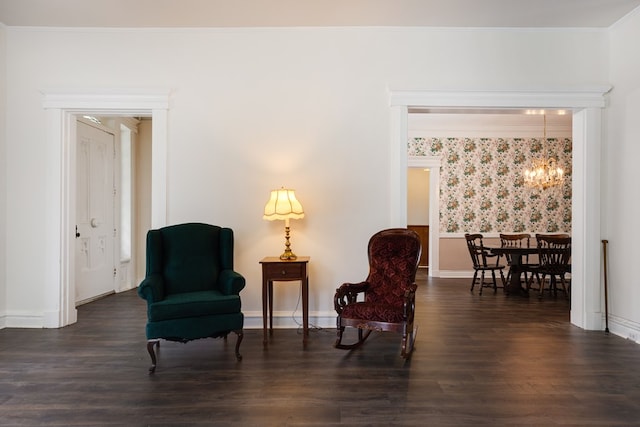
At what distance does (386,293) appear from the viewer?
3.63 meters

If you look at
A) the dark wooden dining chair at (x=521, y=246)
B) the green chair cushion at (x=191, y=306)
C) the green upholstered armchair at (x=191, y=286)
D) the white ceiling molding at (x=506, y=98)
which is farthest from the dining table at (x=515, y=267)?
the green chair cushion at (x=191, y=306)

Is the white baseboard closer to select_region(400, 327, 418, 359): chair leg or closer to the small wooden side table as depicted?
the small wooden side table

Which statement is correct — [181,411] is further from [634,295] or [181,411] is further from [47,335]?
[634,295]

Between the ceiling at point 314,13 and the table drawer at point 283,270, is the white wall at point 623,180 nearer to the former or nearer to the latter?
the ceiling at point 314,13

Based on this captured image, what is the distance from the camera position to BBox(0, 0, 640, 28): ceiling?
146 inches

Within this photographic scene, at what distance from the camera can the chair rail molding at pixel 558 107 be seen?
4141 mm

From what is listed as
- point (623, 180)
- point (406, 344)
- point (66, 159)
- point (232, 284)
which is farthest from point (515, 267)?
point (66, 159)

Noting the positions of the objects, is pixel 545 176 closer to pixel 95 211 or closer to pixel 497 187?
pixel 497 187

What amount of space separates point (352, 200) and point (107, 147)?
12.5 ft

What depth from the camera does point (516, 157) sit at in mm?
7957

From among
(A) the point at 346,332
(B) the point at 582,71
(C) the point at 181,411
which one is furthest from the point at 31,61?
(B) the point at 582,71

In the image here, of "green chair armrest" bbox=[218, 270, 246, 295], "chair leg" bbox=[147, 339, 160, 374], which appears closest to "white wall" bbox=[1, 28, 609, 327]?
"green chair armrest" bbox=[218, 270, 246, 295]

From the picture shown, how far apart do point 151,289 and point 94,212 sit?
3.03 m

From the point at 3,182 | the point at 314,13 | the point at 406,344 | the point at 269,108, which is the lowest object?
the point at 406,344
